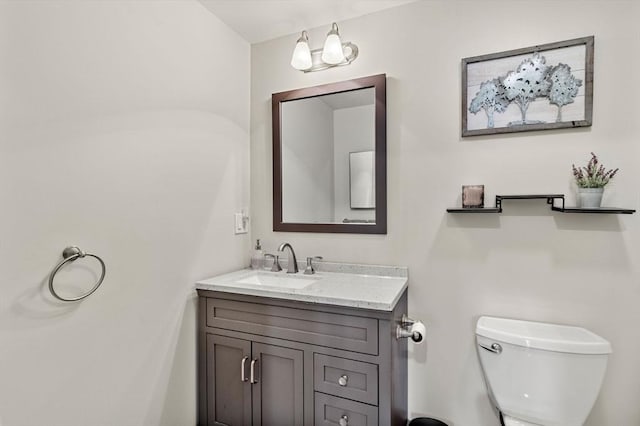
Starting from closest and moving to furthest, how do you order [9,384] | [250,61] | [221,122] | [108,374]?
[9,384]
[108,374]
[221,122]
[250,61]

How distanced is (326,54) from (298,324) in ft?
4.70

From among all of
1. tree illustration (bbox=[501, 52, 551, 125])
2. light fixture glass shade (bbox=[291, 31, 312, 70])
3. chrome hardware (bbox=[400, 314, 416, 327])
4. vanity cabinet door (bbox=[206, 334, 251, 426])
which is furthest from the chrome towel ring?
tree illustration (bbox=[501, 52, 551, 125])

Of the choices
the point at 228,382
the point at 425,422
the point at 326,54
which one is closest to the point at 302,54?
the point at 326,54

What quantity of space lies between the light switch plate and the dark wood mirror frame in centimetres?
20

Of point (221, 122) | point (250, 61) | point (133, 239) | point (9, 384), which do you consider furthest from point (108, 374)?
point (250, 61)

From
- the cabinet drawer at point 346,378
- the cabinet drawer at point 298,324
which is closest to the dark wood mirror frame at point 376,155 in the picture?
the cabinet drawer at point 298,324

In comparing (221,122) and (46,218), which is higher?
(221,122)

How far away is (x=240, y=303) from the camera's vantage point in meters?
1.63

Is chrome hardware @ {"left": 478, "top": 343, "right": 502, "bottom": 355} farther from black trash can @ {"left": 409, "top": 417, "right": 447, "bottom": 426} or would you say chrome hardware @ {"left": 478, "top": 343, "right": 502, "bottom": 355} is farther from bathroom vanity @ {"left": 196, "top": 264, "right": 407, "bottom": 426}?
black trash can @ {"left": 409, "top": 417, "right": 447, "bottom": 426}

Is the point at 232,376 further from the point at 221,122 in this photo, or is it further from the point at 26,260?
the point at 221,122

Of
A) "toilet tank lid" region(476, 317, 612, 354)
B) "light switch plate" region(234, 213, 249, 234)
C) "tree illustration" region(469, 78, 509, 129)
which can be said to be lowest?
"toilet tank lid" region(476, 317, 612, 354)

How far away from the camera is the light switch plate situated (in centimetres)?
208

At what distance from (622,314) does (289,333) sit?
1461mm

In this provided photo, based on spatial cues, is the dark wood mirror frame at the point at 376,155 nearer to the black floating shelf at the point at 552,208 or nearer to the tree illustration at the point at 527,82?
the black floating shelf at the point at 552,208
